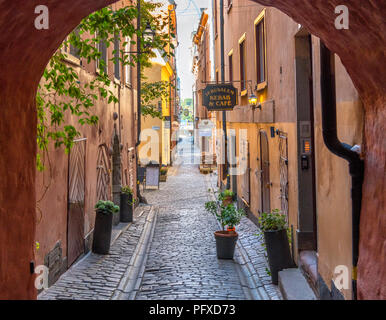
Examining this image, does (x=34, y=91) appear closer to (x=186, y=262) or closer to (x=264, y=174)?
(x=186, y=262)

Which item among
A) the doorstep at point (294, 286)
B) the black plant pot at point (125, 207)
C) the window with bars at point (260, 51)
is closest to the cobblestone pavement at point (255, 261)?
the doorstep at point (294, 286)

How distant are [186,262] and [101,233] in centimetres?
188

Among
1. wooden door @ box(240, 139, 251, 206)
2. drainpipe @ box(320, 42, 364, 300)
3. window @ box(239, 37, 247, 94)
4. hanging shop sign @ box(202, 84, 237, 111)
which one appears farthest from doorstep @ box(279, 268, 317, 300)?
window @ box(239, 37, 247, 94)

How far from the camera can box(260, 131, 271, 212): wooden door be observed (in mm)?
11078

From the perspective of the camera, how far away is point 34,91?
454cm

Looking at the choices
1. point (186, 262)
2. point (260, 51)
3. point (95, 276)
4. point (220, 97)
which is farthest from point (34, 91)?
point (220, 97)

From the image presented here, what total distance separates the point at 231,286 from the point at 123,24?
434cm

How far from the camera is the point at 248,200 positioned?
45.6 ft

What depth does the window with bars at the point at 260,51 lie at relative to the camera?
11.5 metres

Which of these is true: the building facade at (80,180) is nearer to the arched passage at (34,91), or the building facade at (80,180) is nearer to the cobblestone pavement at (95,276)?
the cobblestone pavement at (95,276)

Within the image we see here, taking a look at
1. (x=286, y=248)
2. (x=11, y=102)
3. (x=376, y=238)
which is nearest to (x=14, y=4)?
(x=11, y=102)

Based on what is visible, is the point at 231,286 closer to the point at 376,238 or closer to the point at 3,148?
the point at 376,238

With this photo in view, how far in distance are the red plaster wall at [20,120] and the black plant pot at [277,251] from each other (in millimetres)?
4023

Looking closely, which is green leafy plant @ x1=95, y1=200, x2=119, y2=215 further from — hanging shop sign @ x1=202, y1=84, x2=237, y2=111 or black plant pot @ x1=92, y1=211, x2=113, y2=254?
hanging shop sign @ x1=202, y1=84, x2=237, y2=111
